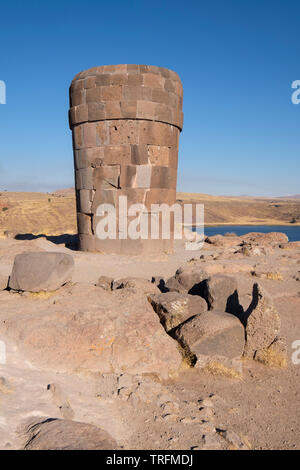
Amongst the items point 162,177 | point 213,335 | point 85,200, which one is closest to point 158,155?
point 162,177

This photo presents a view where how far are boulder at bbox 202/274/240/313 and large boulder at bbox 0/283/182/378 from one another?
3.69ft

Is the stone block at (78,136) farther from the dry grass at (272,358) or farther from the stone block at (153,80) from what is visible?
the dry grass at (272,358)

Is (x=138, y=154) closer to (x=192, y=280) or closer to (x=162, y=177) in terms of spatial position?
(x=162, y=177)

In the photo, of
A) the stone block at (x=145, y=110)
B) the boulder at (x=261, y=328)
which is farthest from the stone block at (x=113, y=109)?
the boulder at (x=261, y=328)

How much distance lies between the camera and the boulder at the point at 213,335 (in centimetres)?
440

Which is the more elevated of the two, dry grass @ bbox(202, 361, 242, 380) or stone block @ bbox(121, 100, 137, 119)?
stone block @ bbox(121, 100, 137, 119)

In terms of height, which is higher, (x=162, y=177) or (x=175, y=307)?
(x=162, y=177)

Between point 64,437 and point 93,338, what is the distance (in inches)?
72.4

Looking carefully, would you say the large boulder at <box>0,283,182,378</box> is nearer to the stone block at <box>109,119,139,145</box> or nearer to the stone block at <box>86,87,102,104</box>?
the stone block at <box>109,119,139,145</box>

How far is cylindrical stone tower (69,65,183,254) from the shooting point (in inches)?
379

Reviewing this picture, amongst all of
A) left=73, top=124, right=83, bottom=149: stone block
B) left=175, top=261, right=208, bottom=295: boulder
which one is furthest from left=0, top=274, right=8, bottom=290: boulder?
left=73, top=124, right=83, bottom=149: stone block

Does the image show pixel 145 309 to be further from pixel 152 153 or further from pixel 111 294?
pixel 152 153

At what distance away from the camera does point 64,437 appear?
2.40 m

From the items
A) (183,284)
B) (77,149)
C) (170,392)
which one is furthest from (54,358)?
(77,149)
